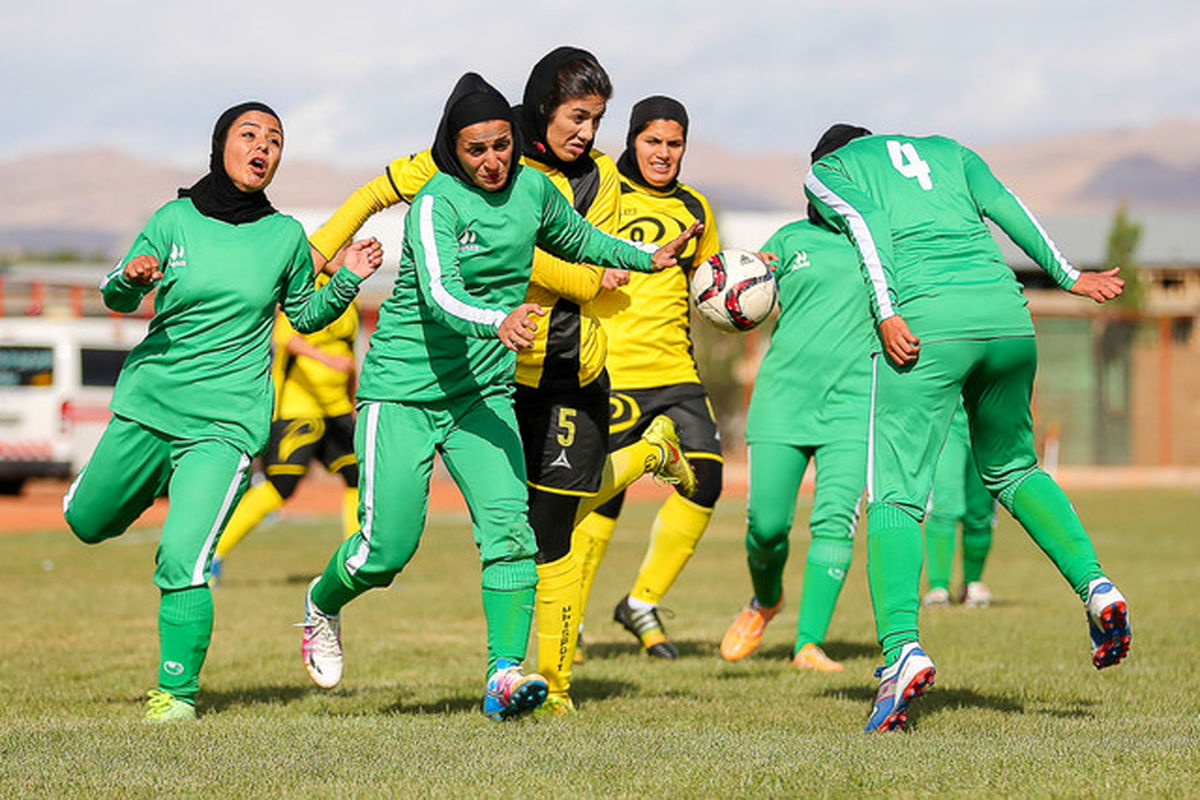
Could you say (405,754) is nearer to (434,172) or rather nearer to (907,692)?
(907,692)

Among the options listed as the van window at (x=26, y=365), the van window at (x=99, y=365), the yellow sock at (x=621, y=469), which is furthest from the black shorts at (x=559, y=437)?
the van window at (x=26, y=365)

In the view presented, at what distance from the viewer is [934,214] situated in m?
6.28

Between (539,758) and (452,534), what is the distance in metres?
13.4

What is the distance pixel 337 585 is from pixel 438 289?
1.48 meters

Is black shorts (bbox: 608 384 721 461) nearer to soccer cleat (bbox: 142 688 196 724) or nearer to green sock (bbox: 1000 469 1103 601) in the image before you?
green sock (bbox: 1000 469 1103 601)

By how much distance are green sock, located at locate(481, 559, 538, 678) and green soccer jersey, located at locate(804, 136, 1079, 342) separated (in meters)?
1.73

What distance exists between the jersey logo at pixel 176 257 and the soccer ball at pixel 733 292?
7.55 feet

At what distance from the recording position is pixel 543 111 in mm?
6805

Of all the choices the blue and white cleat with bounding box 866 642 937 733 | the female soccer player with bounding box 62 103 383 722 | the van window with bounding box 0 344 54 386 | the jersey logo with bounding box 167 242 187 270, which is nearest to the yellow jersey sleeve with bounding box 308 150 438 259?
the female soccer player with bounding box 62 103 383 722

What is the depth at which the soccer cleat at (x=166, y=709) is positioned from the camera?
646cm

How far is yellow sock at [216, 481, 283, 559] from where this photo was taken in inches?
473

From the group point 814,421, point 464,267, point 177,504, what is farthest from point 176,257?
point 814,421

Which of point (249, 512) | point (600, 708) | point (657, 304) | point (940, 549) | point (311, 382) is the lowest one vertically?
point (940, 549)

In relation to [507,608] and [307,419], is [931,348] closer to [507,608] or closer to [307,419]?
[507,608]
